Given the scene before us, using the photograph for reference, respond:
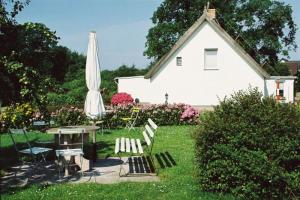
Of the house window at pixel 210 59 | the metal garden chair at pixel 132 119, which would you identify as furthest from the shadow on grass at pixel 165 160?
the house window at pixel 210 59

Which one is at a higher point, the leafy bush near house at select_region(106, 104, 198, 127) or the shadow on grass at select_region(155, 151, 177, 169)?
the leafy bush near house at select_region(106, 104, 198, 127)

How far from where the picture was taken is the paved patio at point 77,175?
883 cm

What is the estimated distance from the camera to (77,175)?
9398 mm

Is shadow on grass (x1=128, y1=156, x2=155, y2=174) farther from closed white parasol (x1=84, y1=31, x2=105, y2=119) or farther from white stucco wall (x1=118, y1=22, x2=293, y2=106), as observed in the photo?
white stucco wall (x1=118, y1=22, x2=293, y2=106)

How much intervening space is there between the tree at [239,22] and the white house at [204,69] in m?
14.1

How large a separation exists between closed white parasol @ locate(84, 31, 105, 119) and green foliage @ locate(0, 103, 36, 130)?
1.87 metres

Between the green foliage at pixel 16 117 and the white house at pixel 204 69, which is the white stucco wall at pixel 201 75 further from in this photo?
the green foliage at pixel 16 117

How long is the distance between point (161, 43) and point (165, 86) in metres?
14.4

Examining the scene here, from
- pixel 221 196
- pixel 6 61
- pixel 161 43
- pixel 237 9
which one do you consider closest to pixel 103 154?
pixel 6 61

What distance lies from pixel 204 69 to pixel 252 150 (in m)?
21.4

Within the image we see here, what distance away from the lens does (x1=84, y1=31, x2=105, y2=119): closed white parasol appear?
14984mm

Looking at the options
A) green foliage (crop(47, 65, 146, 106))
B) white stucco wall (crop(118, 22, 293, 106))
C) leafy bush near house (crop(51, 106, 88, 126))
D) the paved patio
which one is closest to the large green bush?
the paved patio

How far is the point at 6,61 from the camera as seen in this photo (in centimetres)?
905

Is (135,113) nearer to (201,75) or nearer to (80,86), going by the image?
(201,75)
